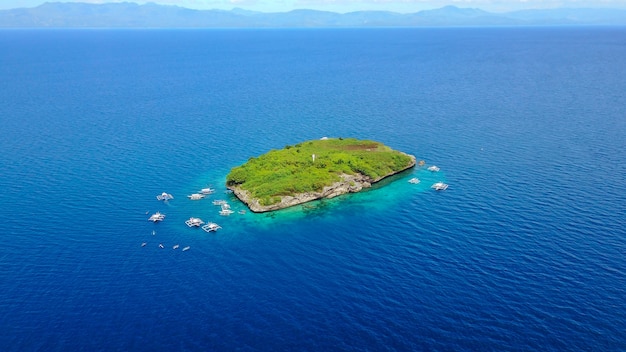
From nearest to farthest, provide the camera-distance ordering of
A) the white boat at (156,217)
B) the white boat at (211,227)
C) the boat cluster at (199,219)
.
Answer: the white boat at (211,227) < the boat cluster at (199,219) < the white boat at (156,217)

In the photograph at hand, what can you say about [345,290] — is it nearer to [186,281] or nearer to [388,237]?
[388,237]

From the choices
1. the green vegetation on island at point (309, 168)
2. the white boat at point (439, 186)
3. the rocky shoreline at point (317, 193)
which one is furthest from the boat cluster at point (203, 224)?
the white boat at point (439, 186)

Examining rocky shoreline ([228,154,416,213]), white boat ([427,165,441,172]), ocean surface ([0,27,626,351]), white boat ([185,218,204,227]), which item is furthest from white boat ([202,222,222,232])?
white boat ([427,165,441,172])

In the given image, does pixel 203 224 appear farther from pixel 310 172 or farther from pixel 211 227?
pixel 310 172

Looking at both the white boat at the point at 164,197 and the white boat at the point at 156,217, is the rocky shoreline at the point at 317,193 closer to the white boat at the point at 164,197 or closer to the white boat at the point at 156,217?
the white boat at the point at 164,197

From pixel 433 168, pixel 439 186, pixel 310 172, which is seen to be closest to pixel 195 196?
pixel 310 172

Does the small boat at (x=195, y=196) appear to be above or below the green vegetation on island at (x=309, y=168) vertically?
below

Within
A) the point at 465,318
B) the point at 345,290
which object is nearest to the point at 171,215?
the point at 345,290
